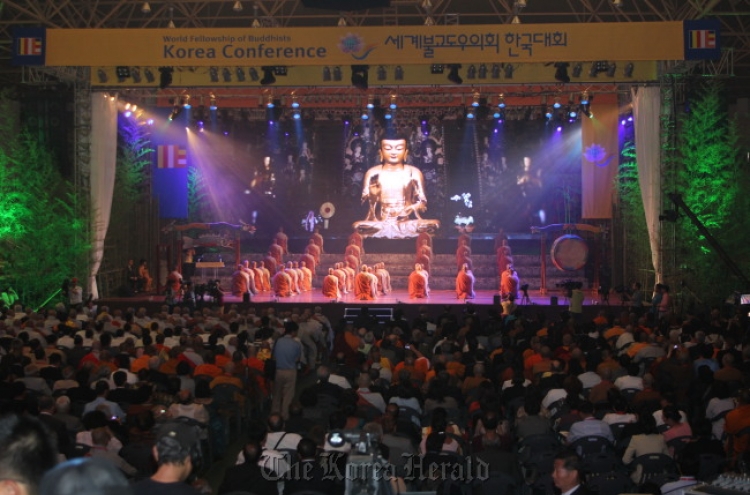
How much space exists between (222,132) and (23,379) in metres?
19.9

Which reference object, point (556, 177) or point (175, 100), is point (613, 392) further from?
point (556, 177)

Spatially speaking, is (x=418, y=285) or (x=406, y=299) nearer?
(x=406, y=299)

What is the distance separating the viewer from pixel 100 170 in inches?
834

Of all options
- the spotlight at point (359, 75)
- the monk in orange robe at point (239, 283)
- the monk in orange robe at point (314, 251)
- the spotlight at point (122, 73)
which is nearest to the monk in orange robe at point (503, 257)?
the monk in orange robe at point (314, 251)

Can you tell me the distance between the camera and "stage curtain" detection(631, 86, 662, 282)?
20.4 metres

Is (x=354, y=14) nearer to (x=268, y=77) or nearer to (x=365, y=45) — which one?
(x=268, y=77)

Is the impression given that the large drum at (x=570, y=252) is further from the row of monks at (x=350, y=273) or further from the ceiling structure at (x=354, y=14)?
the ceiling structure at (x=354, y=14)

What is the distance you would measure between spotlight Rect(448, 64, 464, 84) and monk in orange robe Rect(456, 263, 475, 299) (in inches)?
228

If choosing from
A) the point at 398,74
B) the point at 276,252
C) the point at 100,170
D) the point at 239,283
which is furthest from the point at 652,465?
the point at 276,252

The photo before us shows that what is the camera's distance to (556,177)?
29359mm

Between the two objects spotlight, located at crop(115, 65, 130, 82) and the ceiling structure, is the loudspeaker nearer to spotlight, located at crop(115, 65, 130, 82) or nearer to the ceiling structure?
spotlight, located at crop(115, 65, 130, 82)

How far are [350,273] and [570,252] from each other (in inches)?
220

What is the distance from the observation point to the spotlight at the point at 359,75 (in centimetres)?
1992

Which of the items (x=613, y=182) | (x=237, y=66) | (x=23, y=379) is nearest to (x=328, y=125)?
(x=613, y=182)
